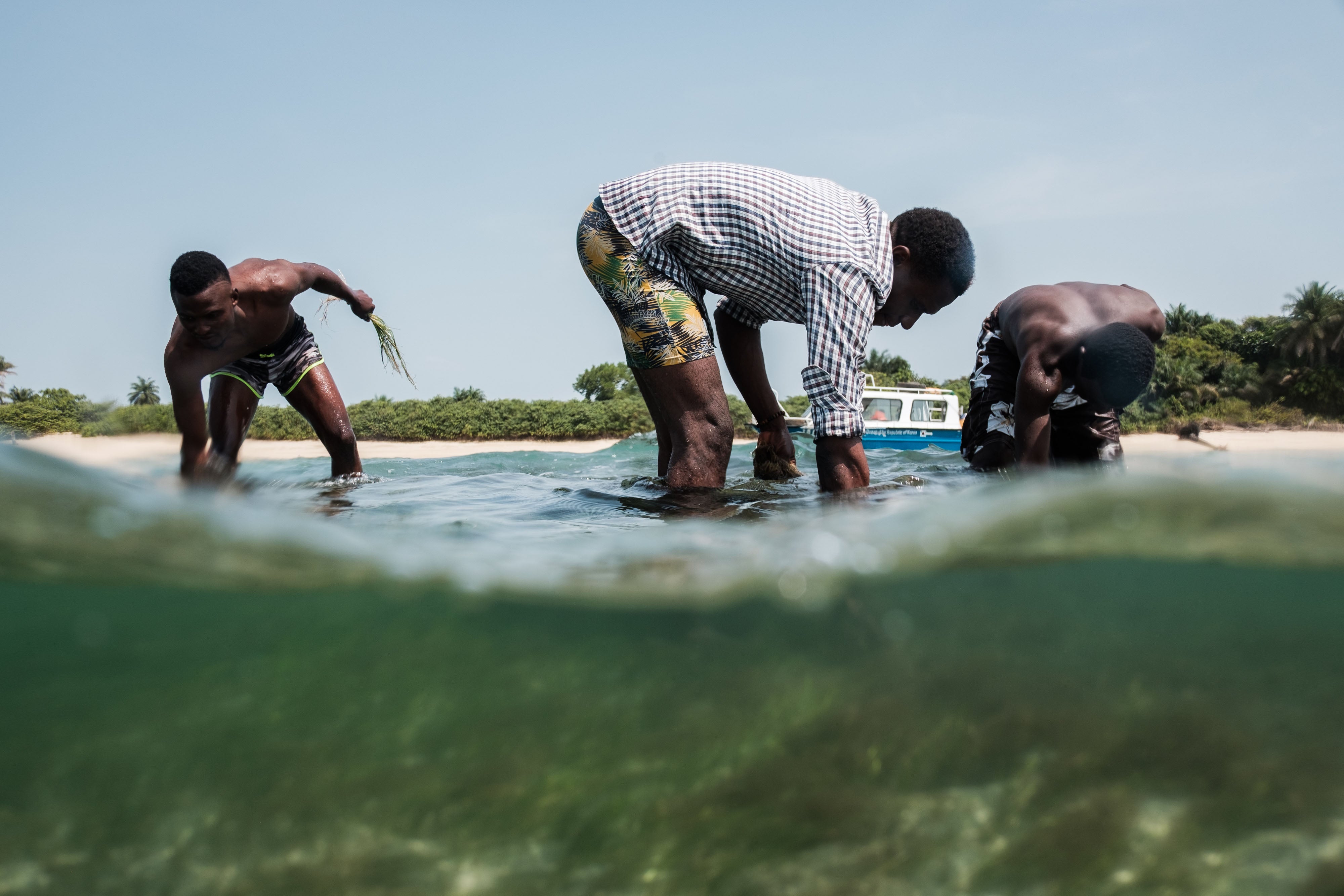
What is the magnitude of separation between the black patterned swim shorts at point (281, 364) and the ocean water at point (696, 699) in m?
3.24

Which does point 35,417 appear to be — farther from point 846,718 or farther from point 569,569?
point 846,718

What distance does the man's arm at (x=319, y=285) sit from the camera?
498cm

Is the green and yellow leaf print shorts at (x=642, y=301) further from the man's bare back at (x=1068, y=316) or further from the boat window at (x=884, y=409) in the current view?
the boat window at (x=884, y=409)

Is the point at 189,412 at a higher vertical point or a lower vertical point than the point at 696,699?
higher

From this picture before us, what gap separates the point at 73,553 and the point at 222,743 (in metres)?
0.65

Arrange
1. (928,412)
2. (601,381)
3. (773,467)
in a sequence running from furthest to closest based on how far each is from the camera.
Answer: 1. (601,381)
2. (928,412)
3. (773,467)

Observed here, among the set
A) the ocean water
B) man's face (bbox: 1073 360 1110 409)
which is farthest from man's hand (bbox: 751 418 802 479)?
the ocean water

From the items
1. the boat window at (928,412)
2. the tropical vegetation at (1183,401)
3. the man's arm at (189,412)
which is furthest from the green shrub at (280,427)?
the man's arm at (189,412)

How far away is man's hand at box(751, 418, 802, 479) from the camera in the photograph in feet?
16.1

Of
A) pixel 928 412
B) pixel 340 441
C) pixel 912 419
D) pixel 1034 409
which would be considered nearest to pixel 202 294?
pixel 340 441

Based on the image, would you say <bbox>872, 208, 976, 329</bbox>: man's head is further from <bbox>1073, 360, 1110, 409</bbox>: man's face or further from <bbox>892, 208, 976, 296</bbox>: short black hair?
<bbox>1073, 360, 1110, 409</bbox>: man's face

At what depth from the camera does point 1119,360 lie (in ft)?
12.8

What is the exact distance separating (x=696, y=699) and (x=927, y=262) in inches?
98.2

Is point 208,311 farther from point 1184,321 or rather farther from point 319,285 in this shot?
point 1184,321
